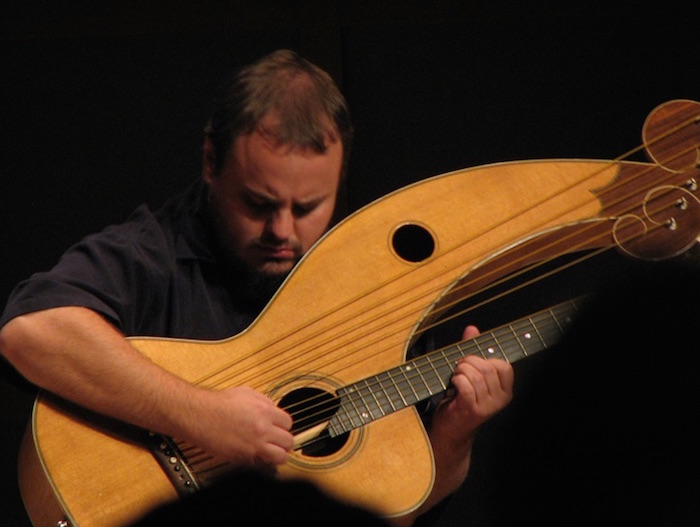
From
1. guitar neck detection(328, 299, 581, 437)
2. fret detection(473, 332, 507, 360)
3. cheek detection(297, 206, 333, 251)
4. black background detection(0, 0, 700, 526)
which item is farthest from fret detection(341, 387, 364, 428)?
black background detection(0, 0, 700, 526)

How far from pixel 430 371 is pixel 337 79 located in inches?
46.6

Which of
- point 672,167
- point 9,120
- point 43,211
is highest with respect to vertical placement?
point 9,120

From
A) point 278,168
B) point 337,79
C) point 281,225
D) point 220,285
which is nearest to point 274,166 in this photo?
point 278,168

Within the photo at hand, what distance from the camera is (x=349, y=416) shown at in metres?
2.03

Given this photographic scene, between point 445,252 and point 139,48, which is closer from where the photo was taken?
point 445,252

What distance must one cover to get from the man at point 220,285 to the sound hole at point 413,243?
19 centimetres

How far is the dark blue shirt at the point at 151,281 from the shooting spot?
2.04 meters

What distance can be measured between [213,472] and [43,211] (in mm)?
1257

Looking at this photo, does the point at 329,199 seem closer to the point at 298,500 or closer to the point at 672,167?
the point at 672,167

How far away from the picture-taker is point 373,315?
2.12 m

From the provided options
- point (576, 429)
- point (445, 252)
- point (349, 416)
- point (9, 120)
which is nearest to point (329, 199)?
point (445, 252)

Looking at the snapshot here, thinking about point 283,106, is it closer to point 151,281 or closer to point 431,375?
point 151,281

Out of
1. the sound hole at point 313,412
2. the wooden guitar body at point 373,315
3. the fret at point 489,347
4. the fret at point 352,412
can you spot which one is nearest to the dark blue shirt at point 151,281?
the wooden guitar body at point 373,315

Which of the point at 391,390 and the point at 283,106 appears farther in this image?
the point at 283,106
